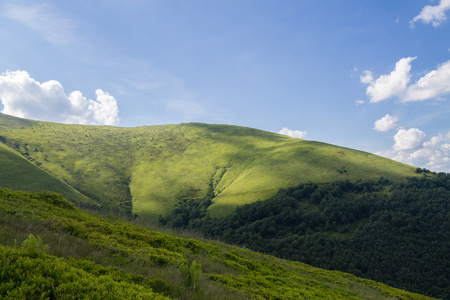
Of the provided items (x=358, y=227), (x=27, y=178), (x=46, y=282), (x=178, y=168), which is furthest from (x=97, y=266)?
(x=178, y=168)

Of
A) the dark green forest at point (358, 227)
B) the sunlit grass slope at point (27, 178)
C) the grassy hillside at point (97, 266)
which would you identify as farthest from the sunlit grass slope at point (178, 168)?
the grassy hillside at point (97, 266)

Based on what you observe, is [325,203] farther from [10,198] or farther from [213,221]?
[10,198]

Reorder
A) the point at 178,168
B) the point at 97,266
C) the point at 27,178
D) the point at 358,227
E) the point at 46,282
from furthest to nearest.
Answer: the point at 178,168
the point at 358,227
the point at 27,178
the point at 97,266
the point at 46,282

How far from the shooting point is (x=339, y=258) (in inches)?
2906

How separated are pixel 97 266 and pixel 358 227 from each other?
102372 millimetres

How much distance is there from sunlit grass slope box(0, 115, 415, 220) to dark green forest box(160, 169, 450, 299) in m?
8.72

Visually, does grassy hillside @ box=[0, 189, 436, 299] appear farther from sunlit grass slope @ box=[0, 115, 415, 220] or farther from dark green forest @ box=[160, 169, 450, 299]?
sunlit grass slope @ box=[0, 115, 415, 220]

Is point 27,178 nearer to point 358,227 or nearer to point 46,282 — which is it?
point 46,282

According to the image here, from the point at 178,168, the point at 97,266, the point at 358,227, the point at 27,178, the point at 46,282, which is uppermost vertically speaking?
the point at 178,168

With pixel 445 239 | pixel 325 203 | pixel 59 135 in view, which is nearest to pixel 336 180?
pixel 325 203

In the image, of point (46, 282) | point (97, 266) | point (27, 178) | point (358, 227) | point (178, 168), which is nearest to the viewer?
point (46, 282)

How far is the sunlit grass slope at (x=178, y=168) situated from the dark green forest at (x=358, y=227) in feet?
28.6

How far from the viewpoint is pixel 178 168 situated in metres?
168

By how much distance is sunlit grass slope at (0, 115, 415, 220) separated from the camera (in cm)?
12075
